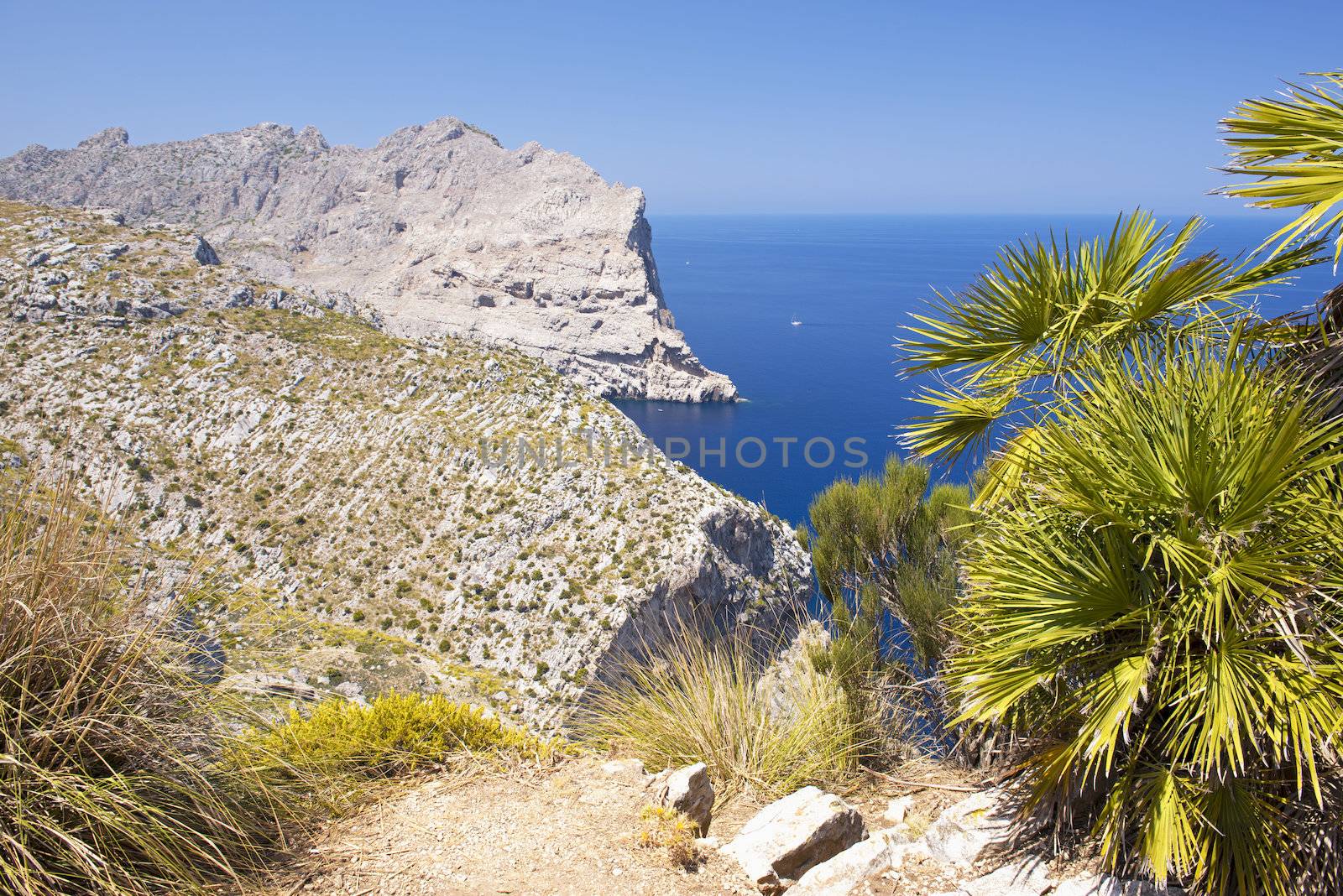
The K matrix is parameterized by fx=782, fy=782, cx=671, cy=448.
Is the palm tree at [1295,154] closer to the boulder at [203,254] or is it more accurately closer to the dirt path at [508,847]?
the dirt path at [508,847]

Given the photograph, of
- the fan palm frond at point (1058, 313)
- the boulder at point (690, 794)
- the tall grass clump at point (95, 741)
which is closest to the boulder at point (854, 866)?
the boulder at point (690, 794)

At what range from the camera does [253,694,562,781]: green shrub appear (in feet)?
13.2

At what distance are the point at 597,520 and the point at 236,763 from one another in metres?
23.6

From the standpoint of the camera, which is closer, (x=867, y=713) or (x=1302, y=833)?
(x=1302, y=833)

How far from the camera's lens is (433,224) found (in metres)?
145

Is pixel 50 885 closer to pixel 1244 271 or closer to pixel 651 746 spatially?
pixel 651 746

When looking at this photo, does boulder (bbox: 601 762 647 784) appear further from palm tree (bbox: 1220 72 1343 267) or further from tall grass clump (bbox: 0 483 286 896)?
palm tree (bbox: 1220 72 1343 267)

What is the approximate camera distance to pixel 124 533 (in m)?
3.48

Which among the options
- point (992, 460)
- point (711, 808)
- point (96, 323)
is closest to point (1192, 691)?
point (992, 460)

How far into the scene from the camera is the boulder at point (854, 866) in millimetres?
3354

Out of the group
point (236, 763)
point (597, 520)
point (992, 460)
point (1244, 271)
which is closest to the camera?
point (236, 763)

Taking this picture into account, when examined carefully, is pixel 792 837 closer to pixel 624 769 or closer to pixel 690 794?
pixel 690 794

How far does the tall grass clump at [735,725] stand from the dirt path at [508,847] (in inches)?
13.7

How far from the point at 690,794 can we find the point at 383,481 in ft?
88.5
